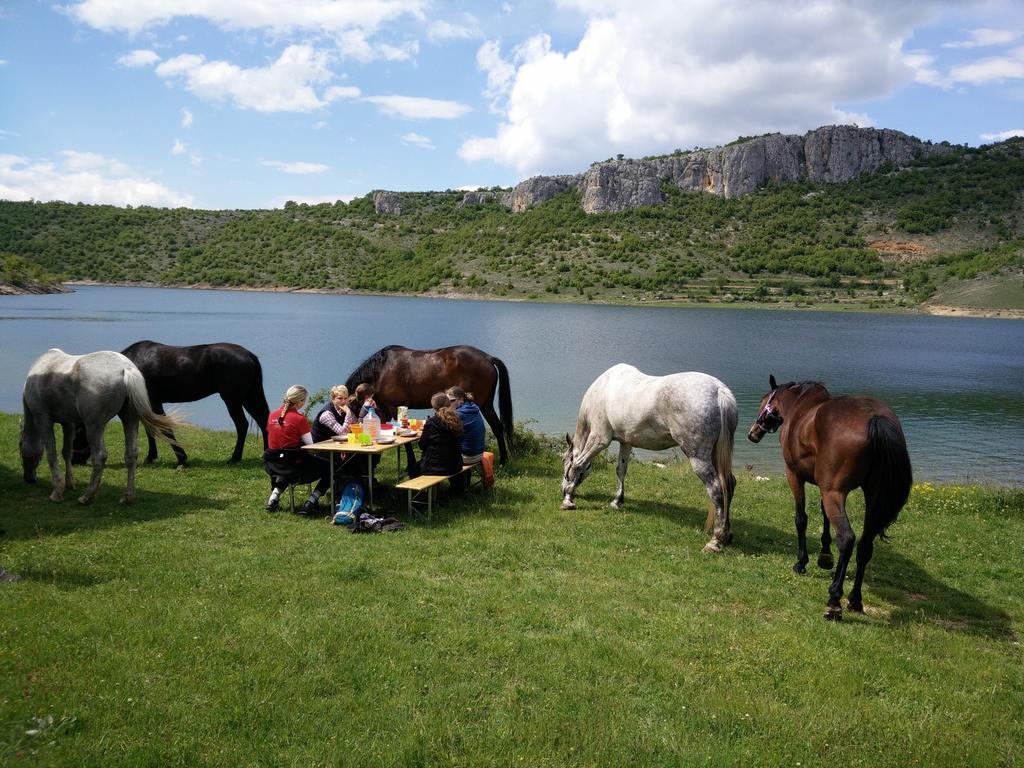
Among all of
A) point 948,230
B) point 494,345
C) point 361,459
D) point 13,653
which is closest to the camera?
point 13,653

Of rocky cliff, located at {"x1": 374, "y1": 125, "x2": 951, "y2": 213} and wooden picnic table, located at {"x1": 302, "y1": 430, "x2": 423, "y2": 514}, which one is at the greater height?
rocky cliff, located at {"x1": 374, "y1": 125, "x2": 951, "y2": 213}

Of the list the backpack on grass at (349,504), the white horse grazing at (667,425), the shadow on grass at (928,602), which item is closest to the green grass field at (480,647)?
the shadow on grass at (928,602)

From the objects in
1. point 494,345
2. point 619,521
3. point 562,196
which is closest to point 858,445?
point 619,521

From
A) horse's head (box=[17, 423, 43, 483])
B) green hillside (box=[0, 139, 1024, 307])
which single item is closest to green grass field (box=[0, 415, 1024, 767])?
horse's head (box=[17, 423, 43, 483])

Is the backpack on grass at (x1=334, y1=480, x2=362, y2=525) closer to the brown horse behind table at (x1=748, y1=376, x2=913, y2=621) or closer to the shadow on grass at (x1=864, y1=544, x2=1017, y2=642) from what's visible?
the brown horse behind table at (x1=748, y1=376, x2=913, y2=621)

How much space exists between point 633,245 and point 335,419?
102m

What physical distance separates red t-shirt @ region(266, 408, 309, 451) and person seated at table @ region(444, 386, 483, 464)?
6.58 feet

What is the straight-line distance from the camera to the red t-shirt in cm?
841

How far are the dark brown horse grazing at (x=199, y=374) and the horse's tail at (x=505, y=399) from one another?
4.21m

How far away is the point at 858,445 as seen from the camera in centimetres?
588

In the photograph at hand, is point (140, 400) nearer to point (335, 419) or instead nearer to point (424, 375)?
point (335, 419)

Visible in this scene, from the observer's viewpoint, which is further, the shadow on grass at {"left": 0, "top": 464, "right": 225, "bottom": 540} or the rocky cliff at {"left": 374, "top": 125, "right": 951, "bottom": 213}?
the rocky cliff at {"left": 374, "top": 125, "right": 951, "bottom": 213}

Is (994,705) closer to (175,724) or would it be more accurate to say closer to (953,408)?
(175,724)

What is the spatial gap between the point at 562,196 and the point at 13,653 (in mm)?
146825
